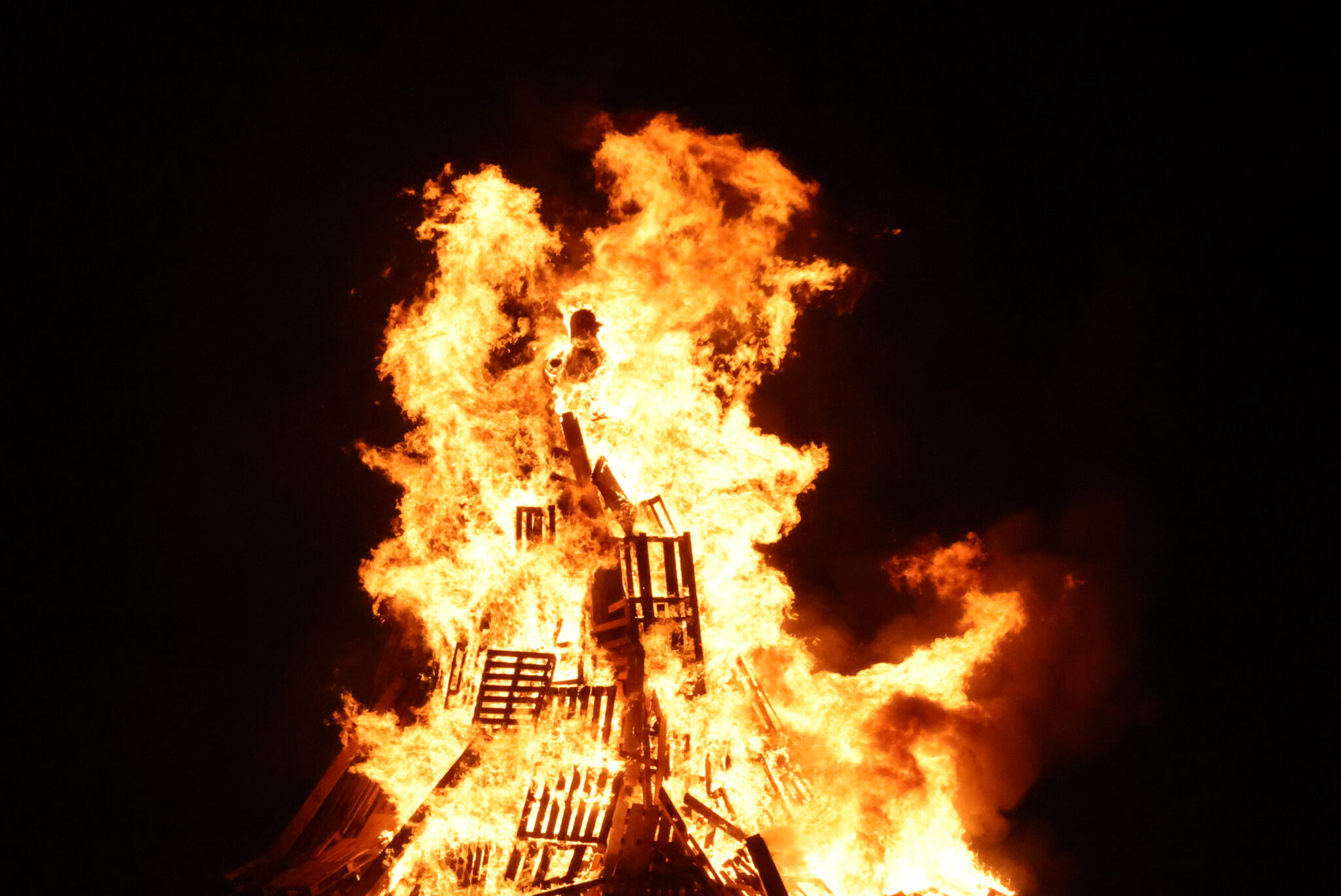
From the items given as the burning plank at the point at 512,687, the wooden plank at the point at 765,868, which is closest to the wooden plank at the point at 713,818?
the wooden plank at the point at 765,868

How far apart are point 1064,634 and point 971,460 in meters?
3.24

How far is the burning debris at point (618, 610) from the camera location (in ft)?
31.1

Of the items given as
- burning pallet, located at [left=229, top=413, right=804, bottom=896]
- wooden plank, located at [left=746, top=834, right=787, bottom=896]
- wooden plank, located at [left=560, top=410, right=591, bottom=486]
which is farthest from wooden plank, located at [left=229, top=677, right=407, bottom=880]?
wooden plank, located at [left=746, top=834, right=787, bottom=896]

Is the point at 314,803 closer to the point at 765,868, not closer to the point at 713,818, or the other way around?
the point at 713,818

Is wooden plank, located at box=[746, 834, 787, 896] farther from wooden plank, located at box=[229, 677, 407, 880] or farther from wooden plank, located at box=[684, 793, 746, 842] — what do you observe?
wooden plank, located at box=[229, 677, 407, 880]

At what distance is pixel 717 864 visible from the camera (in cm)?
954

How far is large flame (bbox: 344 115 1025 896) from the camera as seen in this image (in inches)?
408

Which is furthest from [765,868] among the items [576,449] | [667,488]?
[576,449]

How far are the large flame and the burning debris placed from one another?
0.04 meters

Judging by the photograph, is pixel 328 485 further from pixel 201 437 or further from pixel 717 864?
pixel 717 864

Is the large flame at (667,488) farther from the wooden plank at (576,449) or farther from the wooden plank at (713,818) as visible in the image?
the wooden plank at (713,818)

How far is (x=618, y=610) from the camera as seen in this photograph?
10.3 m

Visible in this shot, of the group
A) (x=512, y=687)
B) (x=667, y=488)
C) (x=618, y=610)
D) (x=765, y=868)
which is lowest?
(x=765, y=868)

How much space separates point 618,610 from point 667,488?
7.24ft
